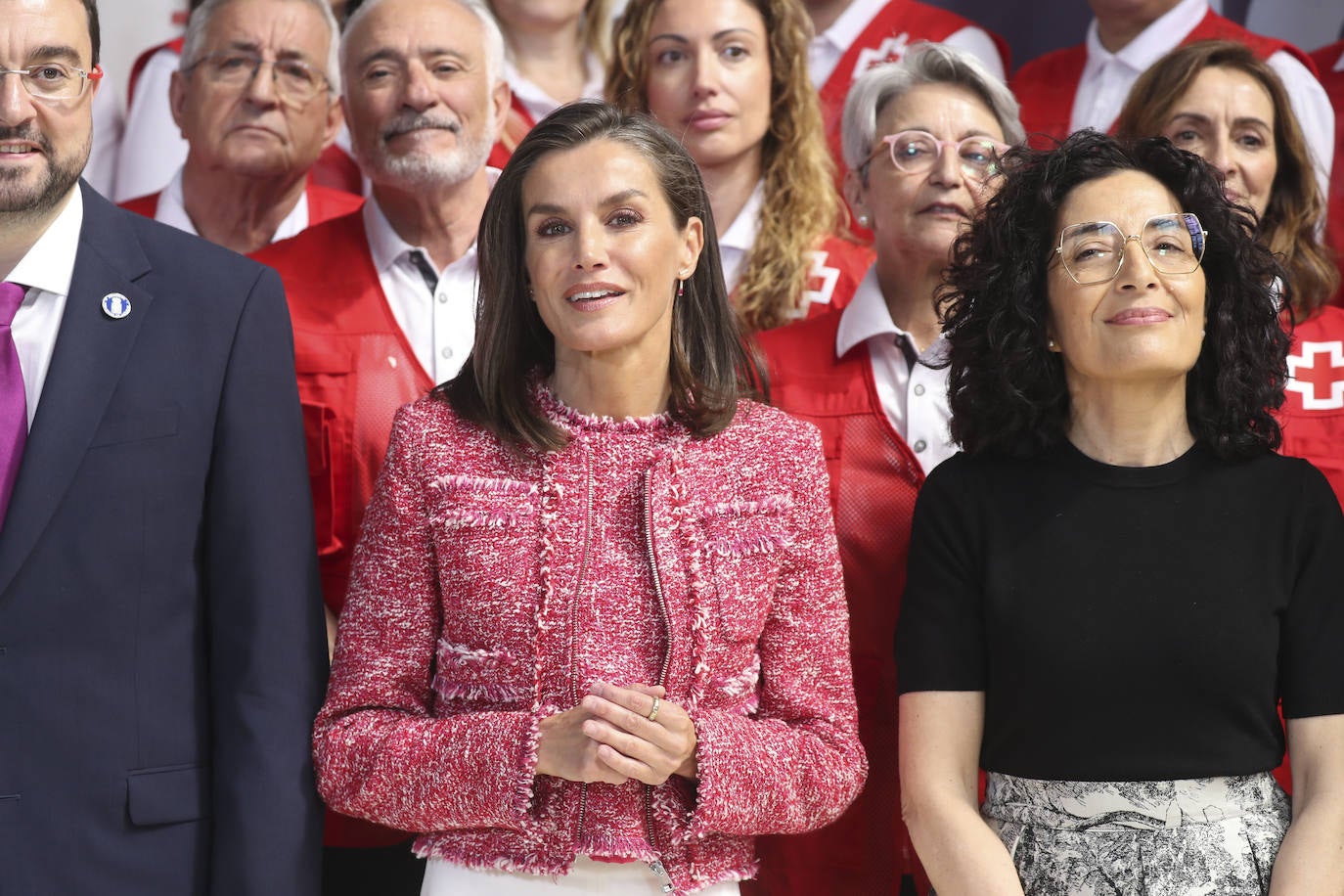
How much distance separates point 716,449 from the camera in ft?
7.67

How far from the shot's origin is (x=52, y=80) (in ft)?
7.25

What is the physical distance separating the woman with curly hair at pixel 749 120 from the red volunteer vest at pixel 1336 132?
1.15 metres

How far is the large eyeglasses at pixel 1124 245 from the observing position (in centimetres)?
240

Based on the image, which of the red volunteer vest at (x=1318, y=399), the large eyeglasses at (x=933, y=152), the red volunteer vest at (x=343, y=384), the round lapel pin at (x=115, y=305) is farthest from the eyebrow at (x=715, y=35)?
the round lapel pin at (x=115, y=305)

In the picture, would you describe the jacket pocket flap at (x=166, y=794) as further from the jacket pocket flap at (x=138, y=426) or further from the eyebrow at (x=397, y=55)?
the eyebrow at (x=397, y=55)

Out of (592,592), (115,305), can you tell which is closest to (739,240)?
(592,592)

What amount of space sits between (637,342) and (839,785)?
2.23ft

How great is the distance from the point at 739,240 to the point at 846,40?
109cm

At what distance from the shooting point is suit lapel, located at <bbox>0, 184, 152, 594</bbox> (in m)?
2.06

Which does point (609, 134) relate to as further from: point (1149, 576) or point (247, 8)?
point (247, 8)

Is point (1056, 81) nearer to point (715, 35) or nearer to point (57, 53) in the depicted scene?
point (715, 35)

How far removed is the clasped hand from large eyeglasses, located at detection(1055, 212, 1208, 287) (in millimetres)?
882

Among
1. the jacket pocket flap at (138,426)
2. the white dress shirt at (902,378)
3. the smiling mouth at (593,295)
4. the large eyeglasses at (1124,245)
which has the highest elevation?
the large eyeglasses at (1124,245)

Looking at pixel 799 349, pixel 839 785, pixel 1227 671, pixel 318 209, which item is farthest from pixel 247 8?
pixel 1227 671
